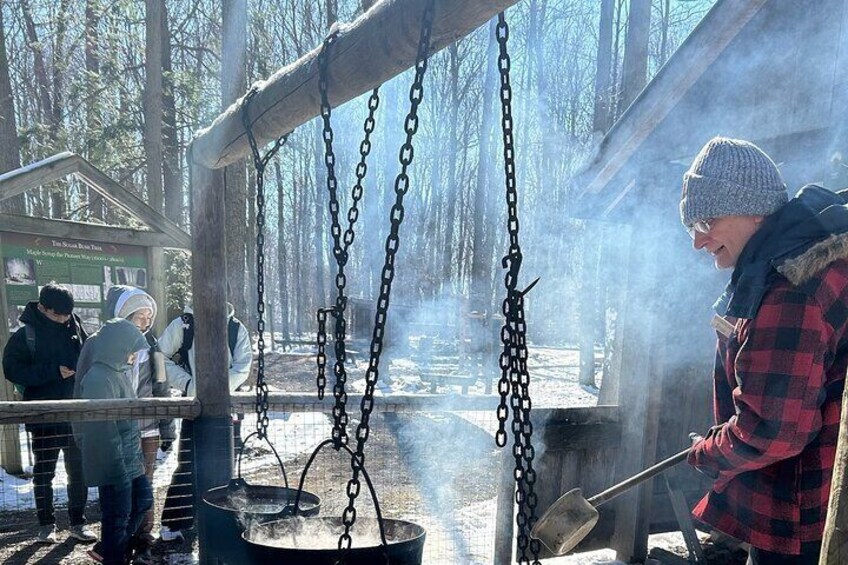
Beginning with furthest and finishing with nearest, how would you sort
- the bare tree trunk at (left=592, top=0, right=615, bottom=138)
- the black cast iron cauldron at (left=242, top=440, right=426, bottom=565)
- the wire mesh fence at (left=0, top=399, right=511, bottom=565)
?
the bare tree trunk at (left=592, top=0, right=615, bottom=138) → the wire mesh fence at (left=0, top=399, right=511, bottom=565) → the black cast iron cauldron at (left=242, top=440, right=426, bottom=565)

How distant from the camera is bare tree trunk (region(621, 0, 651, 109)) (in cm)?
1098

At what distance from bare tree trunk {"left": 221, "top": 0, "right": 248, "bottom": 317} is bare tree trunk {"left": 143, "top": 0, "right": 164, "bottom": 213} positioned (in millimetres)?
3610

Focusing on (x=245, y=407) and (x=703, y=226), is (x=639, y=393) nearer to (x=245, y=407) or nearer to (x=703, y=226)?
(x=703, y=226)

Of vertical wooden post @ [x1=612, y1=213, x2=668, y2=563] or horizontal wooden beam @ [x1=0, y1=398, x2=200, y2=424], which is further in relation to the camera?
vertical wooden post @ [x1=612, y1=213, x2=668, y2=563]

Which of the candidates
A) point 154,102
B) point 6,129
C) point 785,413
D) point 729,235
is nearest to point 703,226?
point 729,235

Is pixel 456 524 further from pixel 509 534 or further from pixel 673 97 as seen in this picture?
pixel 673 97

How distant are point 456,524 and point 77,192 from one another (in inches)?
900

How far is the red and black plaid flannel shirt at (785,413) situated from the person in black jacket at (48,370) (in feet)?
16.1

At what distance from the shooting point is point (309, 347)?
21.4m

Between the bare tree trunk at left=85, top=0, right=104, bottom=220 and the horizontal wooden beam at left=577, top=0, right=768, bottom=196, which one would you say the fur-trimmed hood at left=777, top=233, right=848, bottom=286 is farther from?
the bare tree trunk at left=85, top=0, right=104, bottom=220

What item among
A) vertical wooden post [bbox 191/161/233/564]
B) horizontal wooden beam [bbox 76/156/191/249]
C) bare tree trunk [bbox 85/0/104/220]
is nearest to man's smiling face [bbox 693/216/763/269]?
vertical wooden post [bbox 191/161/233/564]

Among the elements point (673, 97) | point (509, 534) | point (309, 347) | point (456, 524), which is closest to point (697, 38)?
point (673, 97)

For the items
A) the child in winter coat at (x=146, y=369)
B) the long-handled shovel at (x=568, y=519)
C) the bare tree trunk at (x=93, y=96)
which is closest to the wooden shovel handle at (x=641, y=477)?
the long-handled shovel at (x=568, y=519)

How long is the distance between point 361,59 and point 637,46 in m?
10.9
